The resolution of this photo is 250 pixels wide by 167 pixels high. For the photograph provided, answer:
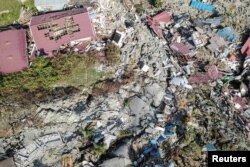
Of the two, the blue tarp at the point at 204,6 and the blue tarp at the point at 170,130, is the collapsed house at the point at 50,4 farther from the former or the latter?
the blue tarp at the point at 170,130

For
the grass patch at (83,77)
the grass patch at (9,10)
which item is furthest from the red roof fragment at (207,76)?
the grass patch at (9,10)

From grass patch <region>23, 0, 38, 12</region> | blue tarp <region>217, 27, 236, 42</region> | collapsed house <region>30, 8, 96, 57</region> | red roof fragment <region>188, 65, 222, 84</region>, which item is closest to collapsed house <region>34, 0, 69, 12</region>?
grass patch <region>23, 0, 38, 12</region>

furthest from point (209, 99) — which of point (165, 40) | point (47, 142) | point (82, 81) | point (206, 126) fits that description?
point (47, 142)

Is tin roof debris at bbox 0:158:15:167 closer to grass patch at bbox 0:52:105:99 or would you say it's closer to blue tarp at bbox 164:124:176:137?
grass patch at bbox 0:52:105:99

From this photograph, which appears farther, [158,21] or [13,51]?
[158,21]

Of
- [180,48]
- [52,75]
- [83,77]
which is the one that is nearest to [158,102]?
[180,48]

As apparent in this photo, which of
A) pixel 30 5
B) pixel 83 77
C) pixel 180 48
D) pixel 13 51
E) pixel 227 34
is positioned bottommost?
pixel 83 77

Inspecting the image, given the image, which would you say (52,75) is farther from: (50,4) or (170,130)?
(170,130)
